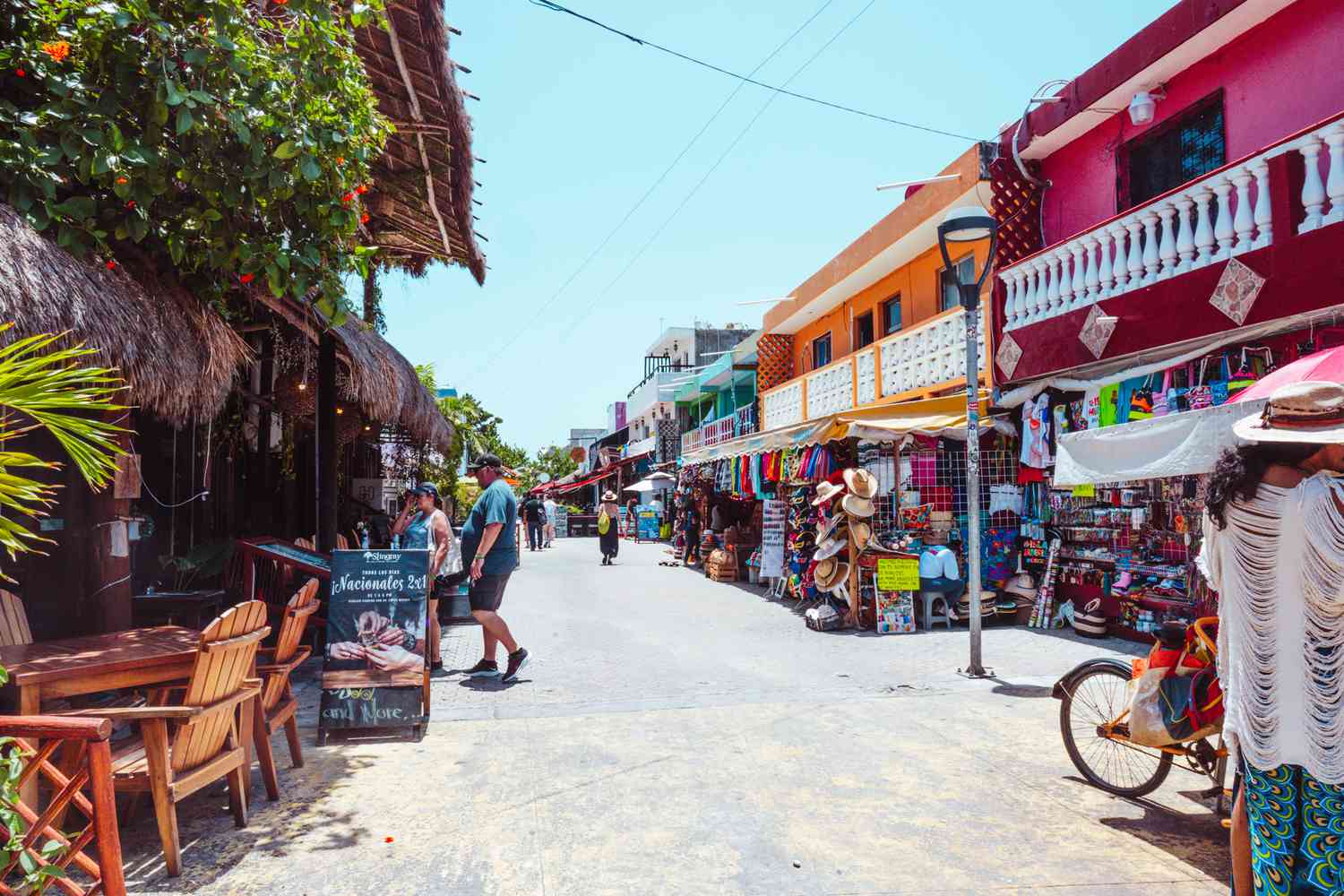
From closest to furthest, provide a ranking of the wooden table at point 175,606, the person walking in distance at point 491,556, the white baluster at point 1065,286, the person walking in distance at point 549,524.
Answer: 1. the wooden table at point 175,606
2. the person walking in distance at point 491,556
3. the white baluster at point 1065,286
4. the person walking in distance at point 549,524

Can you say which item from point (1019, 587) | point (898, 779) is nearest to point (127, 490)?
point (898, 779)

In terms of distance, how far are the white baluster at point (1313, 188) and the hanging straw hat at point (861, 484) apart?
4.67 meters

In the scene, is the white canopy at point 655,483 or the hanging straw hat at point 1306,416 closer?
the hanging straw hat at point 1306,416

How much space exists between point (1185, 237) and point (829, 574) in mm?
5027

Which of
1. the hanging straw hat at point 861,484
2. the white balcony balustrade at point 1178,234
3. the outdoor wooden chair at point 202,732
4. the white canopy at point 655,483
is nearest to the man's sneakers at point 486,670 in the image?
the outdoor wooden chair at point 202,732

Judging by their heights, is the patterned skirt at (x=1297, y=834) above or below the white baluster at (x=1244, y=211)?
below

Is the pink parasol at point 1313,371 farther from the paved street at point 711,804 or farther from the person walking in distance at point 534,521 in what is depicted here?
the person walking in distance at point 534,521

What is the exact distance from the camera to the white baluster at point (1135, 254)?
26.8ft

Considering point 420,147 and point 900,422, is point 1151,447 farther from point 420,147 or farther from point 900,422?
point 420,147

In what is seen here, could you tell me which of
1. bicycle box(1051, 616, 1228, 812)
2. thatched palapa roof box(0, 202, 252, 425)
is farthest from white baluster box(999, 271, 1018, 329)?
thatched palapa roof box(0, 202, 252, 425)

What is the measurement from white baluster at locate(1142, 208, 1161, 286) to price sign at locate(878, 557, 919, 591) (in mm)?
3731

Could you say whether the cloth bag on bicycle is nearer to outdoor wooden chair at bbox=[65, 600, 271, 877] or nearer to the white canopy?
outdoor wooden chair at bbox=[65, 600, 271, 877]

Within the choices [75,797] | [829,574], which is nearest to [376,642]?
[75,797]

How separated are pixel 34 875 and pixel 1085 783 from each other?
4621 millimetres
